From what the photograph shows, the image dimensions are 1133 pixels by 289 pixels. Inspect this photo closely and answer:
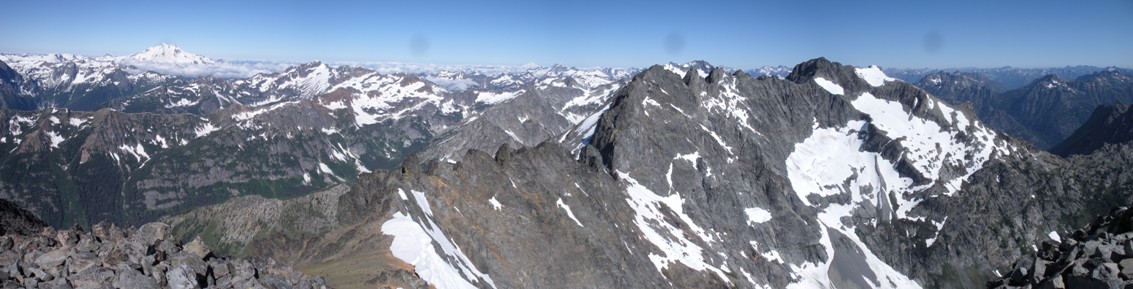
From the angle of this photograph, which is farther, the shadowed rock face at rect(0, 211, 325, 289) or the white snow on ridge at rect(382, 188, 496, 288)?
the white snow on ridge at rect(382, 188, 496, 288)

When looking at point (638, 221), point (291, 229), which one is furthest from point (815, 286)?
point (291, 229)

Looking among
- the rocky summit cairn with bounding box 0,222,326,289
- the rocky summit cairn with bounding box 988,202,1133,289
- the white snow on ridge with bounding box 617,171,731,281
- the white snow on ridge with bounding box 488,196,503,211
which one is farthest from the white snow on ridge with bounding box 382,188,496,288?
the white snow on ridge with bounding box 617,171,731,281

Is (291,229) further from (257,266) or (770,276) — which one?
(770,276)

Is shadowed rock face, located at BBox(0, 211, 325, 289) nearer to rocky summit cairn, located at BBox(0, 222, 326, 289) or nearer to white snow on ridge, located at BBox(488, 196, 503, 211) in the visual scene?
rocky summit cairn, located at BBox(0, 222, 326, 289)

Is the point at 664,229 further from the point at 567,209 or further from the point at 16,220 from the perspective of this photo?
the point at 16,220

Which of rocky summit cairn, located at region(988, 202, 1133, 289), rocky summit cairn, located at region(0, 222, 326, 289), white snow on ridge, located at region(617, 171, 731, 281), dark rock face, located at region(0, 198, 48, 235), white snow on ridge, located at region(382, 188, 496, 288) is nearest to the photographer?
rocky summit cairn, located at region(988, 202, 1133, 289)
